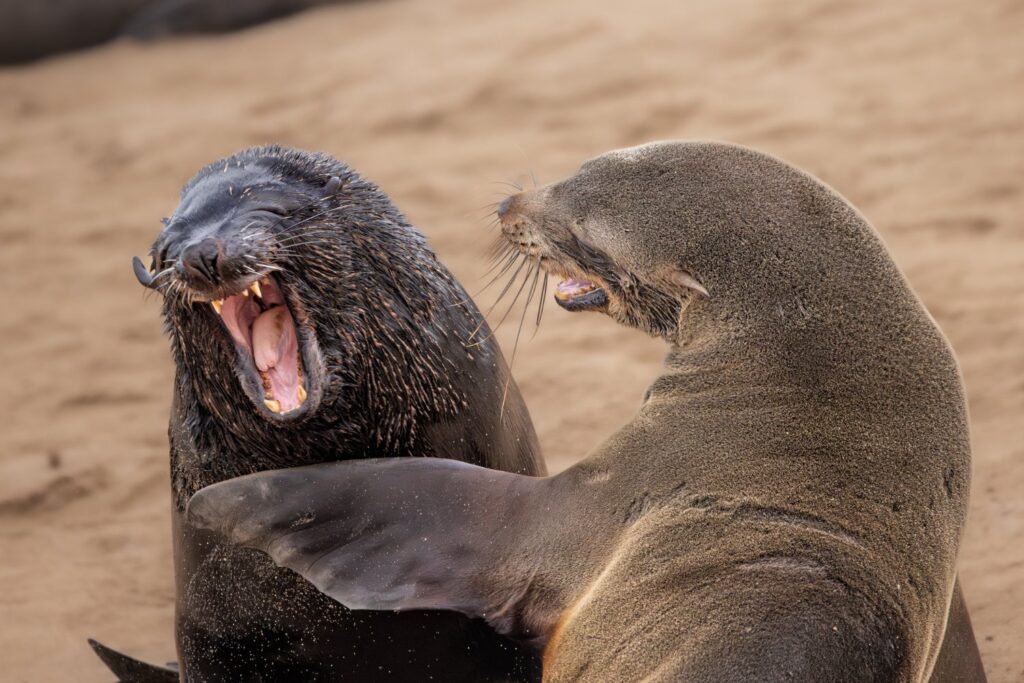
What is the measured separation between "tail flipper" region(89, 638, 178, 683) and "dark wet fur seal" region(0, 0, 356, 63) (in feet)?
24.3

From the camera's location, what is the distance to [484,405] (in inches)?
141

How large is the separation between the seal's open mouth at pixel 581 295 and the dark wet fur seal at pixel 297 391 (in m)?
0.45

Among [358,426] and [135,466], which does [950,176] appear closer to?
[135,466]

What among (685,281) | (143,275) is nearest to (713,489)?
(685,281)

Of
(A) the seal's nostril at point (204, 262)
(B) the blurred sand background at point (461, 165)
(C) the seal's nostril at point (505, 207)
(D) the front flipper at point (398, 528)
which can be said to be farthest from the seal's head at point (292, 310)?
(B) the blurred sand background at point (461, 165)

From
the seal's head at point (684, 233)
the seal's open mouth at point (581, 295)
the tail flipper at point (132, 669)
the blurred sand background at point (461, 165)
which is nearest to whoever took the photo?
the seal's head at point (684, 233)

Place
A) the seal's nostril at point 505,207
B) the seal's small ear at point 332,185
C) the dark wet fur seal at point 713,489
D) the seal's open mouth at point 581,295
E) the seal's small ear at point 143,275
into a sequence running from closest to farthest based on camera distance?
the dark wet fur seal at point 713,489 → the seal's open mouth at point 581,295 → the seal's nostril at point 505,207 → the seal's small ear at point 143,275 → the seal's small ear at point 332,185

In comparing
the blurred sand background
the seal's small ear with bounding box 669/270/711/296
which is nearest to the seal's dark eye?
the seal's small ear with bounding box 669/270/711/296

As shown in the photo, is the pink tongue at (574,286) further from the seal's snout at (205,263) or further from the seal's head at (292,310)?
the seal's snout at (205,263)

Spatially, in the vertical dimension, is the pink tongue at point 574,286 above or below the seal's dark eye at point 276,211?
below

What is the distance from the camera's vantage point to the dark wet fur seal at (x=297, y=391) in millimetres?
3352

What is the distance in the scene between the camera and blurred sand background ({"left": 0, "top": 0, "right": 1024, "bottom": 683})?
17.0ft

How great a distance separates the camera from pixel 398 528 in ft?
10.1

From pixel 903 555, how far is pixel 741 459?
351 mm
